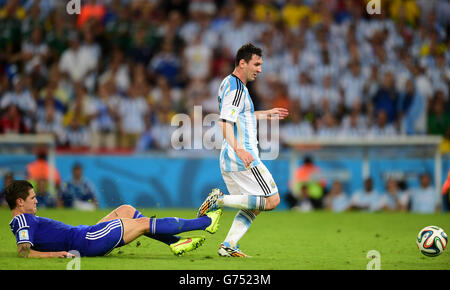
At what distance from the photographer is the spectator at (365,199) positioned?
15805mm

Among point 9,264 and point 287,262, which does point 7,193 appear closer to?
point 9,264

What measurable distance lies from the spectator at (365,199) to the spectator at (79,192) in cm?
545

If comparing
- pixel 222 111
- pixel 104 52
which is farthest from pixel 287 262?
pixel 104 52

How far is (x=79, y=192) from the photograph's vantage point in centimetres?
1535

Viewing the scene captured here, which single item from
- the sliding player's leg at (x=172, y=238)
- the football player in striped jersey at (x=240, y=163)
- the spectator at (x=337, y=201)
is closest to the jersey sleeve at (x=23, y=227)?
the sliding player's leg at (x=172, y=238)

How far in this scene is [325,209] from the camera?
15977 millimetres

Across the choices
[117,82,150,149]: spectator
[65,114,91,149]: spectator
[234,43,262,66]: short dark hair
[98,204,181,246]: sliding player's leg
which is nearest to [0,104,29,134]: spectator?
[65,114,91,149]: spectator

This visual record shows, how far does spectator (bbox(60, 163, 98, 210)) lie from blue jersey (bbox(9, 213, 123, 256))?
299 inches

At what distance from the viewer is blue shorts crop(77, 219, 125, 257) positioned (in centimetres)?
741

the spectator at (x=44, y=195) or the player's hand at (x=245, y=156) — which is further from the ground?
the player's hand at (x=245, y=156)

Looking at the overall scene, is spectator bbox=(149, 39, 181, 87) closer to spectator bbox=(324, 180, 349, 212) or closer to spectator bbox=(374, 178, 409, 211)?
spectator bbox=(324, 180, 349, 212)

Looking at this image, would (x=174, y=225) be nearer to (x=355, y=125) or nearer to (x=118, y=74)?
(x=355, y=125)

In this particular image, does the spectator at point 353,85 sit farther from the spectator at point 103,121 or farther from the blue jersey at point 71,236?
the blue jersey at point 71,236

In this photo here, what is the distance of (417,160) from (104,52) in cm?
807
